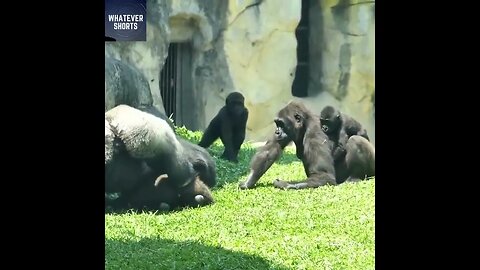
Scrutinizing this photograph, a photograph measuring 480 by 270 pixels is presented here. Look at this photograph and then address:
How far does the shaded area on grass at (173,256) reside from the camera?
2971 mm

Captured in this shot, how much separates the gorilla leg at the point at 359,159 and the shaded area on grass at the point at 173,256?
1.94 ft

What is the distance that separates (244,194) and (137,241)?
0.51 metres

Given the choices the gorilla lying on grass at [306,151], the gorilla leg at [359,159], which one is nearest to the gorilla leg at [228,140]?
the gorilla lying on grass at [306,151]

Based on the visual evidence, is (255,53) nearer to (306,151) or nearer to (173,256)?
(306,151)

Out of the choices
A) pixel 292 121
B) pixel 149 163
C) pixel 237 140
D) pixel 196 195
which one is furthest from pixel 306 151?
pixel 149 163

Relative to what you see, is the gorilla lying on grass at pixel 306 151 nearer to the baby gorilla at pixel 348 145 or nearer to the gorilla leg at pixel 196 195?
the baby gorilla at pixel 348 145

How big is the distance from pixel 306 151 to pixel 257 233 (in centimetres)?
50

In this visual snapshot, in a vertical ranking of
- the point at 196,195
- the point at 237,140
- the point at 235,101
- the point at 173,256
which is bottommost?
the point at 173,256

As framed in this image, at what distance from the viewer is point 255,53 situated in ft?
10.3

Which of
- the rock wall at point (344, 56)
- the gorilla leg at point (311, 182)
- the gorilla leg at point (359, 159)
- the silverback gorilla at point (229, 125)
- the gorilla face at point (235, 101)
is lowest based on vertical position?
the gorilla leg at point (311, 182)
